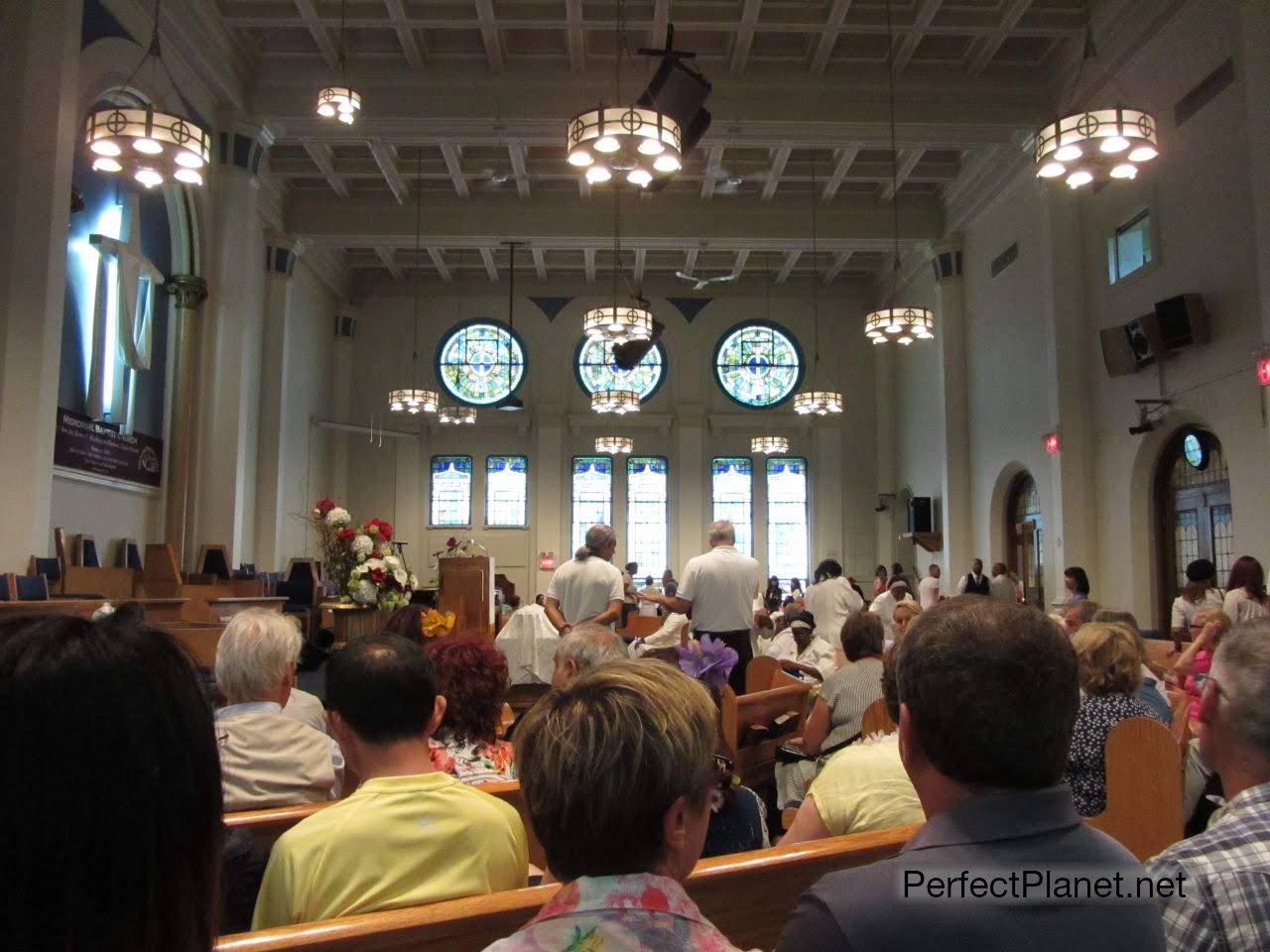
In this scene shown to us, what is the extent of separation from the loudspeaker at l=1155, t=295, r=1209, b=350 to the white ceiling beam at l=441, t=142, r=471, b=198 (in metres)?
8.48

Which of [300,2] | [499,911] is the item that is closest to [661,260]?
[300,2]

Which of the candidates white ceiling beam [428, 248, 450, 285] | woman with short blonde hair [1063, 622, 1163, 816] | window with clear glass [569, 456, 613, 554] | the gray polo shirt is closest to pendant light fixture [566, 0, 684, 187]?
woman with short blonde hair [1063, 622, 1163, 816]

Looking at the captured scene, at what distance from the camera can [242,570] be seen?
12.5 metres

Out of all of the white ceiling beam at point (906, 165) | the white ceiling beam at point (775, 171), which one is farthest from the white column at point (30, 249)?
the white ceiling beam at point (906, 165)

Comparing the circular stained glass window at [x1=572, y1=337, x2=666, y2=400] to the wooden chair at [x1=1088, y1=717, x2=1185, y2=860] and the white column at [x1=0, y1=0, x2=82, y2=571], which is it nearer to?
the white column at [x1=0, y1=0, x2=82, y2=571]

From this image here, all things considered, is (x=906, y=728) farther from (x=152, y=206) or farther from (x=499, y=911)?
(x=152, y=206)

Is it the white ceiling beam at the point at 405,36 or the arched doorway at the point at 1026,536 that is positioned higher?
the white ceiling beam at the point at 405,36

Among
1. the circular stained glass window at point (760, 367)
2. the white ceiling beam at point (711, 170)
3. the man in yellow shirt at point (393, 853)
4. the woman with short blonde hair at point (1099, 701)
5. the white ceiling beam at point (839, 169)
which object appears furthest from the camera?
the circular stained glass window at point (760, 367)

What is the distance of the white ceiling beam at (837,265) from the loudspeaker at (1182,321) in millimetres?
8402

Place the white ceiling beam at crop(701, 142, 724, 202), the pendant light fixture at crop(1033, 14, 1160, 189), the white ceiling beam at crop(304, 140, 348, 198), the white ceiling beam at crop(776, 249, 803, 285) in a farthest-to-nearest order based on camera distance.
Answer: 1. the white ceiling beam at crop(776, 249, 803, 285)
2. the white ceiling beam at crop(304, 140, 348, 198)
3. the white ceiling beam at crop(701, 142, 724, 202)
4. the pendant light fixture at crop(1033, 14, 1160, 189)

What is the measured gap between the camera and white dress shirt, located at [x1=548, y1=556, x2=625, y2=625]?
5887 mm

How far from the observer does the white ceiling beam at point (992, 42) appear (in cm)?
1072

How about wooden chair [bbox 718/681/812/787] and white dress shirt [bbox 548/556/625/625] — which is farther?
white dress shirt [bbox 548/556/625/625]

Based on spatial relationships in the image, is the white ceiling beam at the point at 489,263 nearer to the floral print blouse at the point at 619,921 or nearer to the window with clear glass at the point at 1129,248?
the window with clear glass at the point at 1129,248
